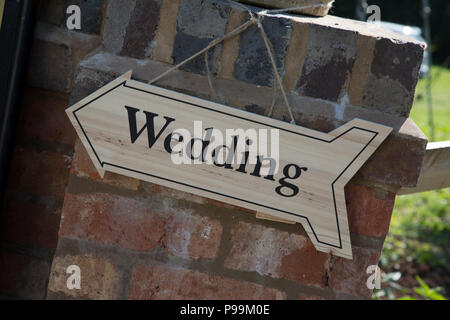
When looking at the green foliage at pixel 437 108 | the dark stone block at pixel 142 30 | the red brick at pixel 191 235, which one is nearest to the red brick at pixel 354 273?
the red brick at pixel 191 235

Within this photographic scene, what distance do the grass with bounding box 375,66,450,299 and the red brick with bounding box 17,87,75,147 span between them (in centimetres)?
127

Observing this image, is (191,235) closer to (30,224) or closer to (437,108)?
(30,224)

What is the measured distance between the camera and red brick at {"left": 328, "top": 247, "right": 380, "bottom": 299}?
3.54 ft

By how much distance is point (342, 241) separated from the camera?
3.43 ft


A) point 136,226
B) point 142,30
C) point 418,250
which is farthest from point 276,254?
point 418,250

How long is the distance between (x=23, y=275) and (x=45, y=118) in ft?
1.25

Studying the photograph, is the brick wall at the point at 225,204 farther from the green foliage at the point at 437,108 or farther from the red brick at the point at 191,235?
the green foliage at the point at 437,108

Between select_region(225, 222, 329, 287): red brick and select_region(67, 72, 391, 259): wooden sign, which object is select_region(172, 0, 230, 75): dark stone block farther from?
select_region(225, 222, 329, 287): red brick

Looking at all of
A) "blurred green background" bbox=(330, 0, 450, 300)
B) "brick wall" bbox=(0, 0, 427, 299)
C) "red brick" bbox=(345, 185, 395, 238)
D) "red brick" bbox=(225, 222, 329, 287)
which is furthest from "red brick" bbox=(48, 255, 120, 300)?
"blurred green background" bbox=(330, 0, 450, 300)

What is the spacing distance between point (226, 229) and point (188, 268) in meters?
0.11

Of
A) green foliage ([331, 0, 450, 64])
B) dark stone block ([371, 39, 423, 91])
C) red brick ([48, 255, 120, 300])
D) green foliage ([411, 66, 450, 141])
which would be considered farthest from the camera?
green foliage ([331, 0, 450, 64])

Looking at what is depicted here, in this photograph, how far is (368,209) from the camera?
3.51 feet
